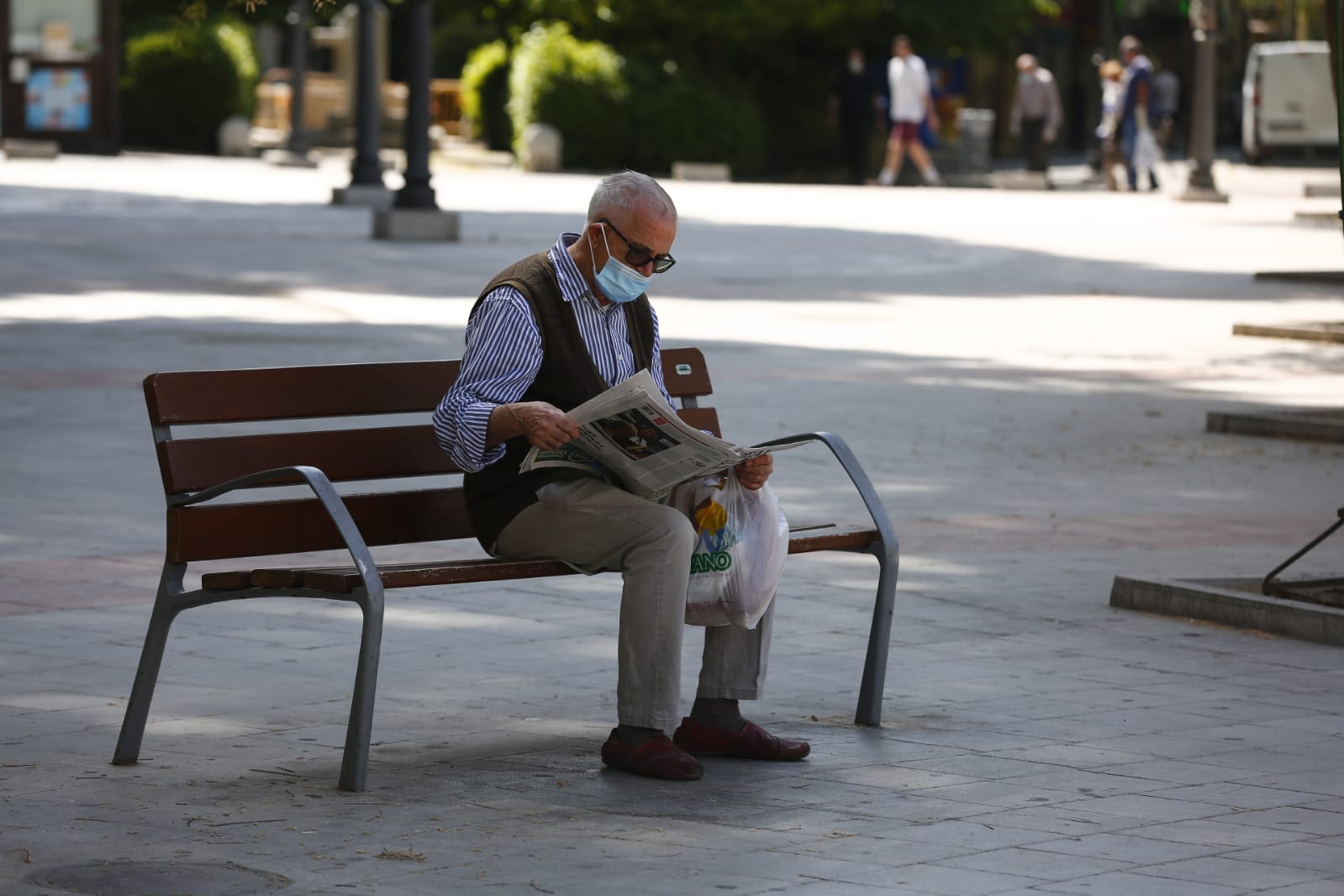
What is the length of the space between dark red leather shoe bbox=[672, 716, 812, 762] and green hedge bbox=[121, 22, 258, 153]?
40214 millimetres

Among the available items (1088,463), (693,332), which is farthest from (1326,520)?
(693,332)

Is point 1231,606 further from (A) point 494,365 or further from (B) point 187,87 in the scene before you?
(B) point 187,87

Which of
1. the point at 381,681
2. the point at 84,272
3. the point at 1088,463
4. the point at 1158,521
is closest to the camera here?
the point at 381,681

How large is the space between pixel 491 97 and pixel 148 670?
39.7m

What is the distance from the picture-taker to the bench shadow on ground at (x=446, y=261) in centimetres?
1872

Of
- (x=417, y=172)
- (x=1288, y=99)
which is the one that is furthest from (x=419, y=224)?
(x=1288, y=99)

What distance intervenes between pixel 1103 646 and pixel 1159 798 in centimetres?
185

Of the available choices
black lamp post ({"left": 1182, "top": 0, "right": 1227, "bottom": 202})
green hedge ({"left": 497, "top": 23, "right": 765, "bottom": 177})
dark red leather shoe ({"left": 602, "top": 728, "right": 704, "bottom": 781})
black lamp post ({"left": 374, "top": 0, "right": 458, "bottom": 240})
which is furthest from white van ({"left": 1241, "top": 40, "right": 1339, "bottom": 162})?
dark red leather shoe ({"left": 602, "top": 728, "right": 704, "bottom": 781})

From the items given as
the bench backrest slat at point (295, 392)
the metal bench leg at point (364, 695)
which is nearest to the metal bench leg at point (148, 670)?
the bench backrest slat at point (295, 392)

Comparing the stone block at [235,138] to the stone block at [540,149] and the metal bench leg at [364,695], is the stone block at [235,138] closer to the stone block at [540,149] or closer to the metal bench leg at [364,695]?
the stone block at [540,149]

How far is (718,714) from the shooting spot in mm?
5676

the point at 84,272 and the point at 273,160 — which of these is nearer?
the point at 84,272

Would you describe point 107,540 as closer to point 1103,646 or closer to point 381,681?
point 381,681

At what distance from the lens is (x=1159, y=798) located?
525 cm
